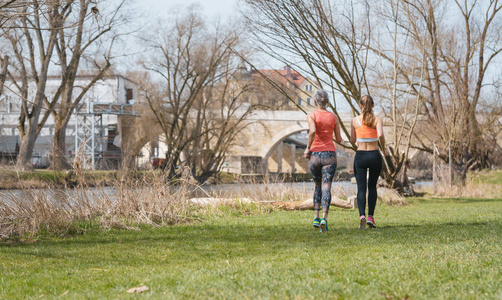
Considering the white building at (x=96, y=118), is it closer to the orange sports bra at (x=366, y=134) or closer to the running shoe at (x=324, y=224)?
the running shoe at (x=324, y=224)

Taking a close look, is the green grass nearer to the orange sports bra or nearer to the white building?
the orange sports bra

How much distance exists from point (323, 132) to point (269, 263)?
2.67 metres

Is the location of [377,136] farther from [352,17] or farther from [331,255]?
[352,17]

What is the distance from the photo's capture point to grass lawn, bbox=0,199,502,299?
11.8 feet

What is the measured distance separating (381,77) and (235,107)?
1219 centimetres

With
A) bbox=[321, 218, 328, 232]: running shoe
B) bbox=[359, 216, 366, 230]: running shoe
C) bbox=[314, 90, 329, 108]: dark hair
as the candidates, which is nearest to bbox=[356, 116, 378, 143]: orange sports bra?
bbox=[314, 90, 329, 108]: dark hair

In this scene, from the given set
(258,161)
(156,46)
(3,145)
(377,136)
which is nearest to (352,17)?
(377,136)

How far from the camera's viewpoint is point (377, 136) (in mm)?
6906

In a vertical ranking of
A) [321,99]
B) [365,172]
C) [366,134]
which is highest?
[321,99]

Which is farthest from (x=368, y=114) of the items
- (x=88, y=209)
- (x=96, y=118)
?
(x=96, y=118)

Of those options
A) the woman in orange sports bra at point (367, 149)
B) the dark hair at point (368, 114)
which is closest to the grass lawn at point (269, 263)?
the woman in orange sports bra at point (367, 149)

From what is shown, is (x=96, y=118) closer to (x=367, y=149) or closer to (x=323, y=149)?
(x=323, y=149)

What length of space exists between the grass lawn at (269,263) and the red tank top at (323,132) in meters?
1.06

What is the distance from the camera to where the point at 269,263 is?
4645 millimetres
